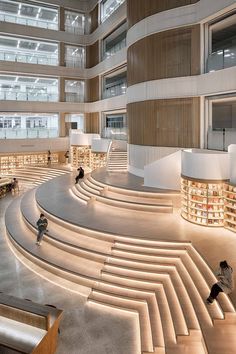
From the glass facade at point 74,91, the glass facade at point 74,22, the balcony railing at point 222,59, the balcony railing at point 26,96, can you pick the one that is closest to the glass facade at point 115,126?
the glass facade at point 74,91

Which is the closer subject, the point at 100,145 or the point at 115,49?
the point at 100,145

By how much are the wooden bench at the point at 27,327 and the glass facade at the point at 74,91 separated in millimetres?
25467

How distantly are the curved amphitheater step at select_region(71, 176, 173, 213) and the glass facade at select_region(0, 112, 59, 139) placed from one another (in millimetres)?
13103

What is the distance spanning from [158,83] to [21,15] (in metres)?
18.1

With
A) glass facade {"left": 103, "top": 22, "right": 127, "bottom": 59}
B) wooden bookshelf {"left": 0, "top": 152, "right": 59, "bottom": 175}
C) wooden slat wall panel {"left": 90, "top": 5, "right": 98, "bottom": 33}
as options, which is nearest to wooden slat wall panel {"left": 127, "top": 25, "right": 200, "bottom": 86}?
glass facade {"left": 103, "top": 22, "right": 127, "bottom": 59}

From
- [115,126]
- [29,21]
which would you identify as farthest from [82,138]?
[29,21]

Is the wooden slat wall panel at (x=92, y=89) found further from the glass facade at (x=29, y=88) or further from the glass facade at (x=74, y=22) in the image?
the glass facade at (x=74, y=22)

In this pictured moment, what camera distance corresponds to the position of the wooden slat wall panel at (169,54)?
1552 cm

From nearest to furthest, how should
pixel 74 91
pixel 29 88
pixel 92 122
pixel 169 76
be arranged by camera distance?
pixel 169 76 → pixel 92 122 → pixel 74 91 → pixel 29 88

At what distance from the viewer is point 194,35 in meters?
15.4

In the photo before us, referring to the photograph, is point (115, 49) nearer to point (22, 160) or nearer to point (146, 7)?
point (146, 7)

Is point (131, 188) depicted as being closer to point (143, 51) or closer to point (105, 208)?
point (105, 208)

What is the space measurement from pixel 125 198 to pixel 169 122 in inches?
207

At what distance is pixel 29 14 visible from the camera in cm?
2775
